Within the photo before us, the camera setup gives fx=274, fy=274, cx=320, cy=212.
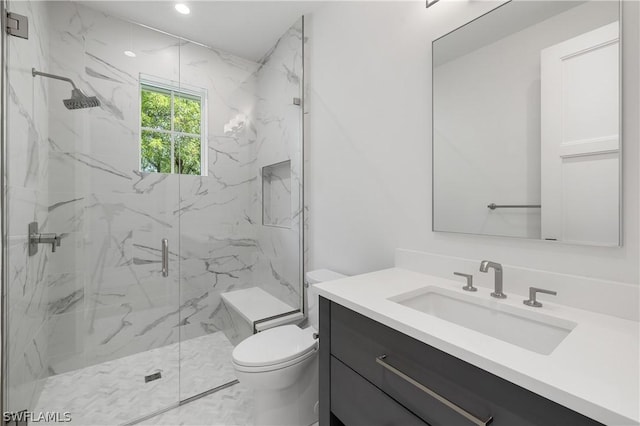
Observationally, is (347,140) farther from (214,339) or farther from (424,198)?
(214,339)

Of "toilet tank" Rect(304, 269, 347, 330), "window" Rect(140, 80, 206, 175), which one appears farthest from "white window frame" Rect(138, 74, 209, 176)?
"toilet tank" Rect(304, 269, 347, 330)

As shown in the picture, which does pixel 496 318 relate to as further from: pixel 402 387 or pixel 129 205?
pixel 129 205

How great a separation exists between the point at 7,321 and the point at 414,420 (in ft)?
5.66

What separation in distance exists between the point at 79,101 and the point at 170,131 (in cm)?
51

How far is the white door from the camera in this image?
2.73 ft

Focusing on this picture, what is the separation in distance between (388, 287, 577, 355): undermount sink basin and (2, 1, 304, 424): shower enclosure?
1.16 m

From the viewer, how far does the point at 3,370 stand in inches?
47.0

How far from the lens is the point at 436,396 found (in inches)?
27.7

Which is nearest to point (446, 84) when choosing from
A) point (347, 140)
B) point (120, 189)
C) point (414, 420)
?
point (347, 140)

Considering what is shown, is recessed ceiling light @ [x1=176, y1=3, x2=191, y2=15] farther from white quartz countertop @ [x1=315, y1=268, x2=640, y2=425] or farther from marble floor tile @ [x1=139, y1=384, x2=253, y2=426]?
marble floor tile @ [x1=139, y1=384, x2=253, y2=426]

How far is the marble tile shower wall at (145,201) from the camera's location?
5.56ft

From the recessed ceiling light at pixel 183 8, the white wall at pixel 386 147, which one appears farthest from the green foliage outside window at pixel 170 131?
the white wall at pixel 386 147

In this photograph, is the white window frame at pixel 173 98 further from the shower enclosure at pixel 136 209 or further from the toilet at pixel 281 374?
the toilet at pixel 281 374

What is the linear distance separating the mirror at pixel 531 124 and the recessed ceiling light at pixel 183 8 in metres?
1.75
